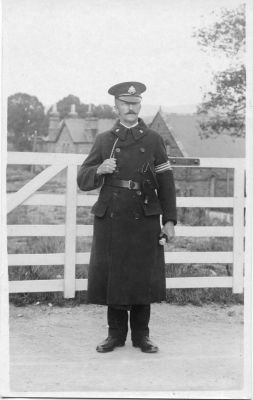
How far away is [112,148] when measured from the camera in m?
4.03

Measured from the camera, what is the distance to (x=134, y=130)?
4.01m

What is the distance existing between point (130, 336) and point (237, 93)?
2.09 meters

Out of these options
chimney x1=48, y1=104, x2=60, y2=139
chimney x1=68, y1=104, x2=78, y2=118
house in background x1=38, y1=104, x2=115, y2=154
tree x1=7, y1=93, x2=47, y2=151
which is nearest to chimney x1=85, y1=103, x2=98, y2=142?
house in background x1=38, y1=104, x2=115, y2=154

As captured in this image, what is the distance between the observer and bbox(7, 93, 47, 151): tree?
13.5 feet

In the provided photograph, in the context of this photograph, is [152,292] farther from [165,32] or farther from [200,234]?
[165,32]

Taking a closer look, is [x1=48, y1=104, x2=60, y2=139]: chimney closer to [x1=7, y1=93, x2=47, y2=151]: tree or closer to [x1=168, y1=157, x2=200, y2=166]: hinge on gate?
[x1=7, y1=93, x2=47, y2=151]: tree

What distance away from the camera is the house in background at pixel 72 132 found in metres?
4.39

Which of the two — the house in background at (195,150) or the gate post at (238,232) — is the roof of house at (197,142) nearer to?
the house in background at (195,150)

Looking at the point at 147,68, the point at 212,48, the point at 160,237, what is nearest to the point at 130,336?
the point at 160,237

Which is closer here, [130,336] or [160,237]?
[160,237]

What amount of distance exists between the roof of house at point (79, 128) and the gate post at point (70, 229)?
37 centimetres

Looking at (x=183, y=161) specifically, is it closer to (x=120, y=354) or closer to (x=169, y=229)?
(x=169, y=229)

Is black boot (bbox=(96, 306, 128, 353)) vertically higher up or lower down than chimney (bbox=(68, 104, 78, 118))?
lower down

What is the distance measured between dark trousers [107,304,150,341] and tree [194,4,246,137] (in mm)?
1665
